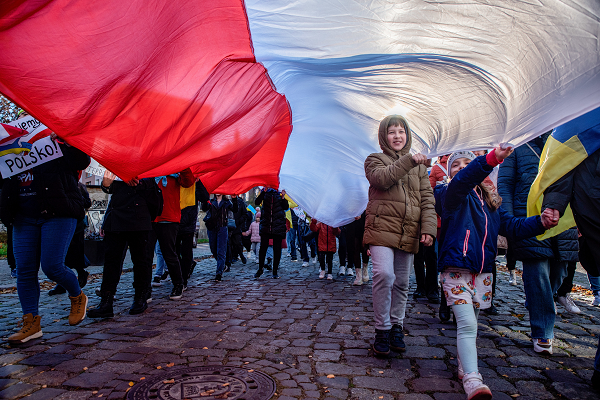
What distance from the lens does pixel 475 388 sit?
97.3 inches

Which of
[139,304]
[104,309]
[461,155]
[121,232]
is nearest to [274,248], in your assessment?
[139,304]

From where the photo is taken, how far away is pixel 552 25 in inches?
86.4

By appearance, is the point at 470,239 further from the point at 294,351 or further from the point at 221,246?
the point at 221,246

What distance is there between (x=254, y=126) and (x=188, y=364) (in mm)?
2087

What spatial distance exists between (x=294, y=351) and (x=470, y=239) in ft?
5.67

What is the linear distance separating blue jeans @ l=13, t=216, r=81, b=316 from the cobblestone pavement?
44 centimetres

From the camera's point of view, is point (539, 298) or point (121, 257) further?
point (121, 257)

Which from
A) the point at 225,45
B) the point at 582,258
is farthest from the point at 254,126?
the point at 582,258

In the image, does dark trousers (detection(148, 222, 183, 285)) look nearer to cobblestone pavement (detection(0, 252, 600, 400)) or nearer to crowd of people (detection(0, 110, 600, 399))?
crowd of people (detection(0, 110, 600, 399))

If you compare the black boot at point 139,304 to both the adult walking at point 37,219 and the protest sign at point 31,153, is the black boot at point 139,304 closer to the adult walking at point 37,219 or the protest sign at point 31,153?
the adult walking at point 37,219

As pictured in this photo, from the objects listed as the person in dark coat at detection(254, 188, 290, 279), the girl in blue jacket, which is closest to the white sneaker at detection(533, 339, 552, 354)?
the girl in blue jacket

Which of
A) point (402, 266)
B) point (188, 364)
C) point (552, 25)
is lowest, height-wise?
point (188, 364)

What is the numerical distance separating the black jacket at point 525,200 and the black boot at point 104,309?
434 centimetres

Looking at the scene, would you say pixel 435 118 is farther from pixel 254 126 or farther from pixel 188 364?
pixel 188 364
